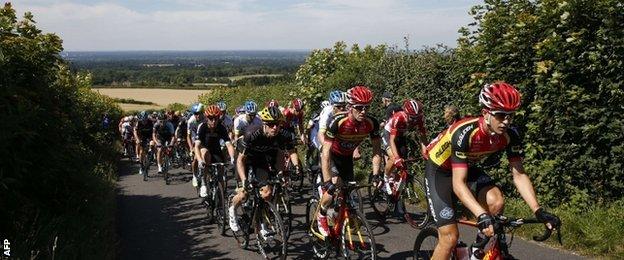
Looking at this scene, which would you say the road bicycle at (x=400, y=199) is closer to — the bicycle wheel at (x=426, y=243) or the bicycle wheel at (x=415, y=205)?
the bicycle wheel at (x=415, y=205)

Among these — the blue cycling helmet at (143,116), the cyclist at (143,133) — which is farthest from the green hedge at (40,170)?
the blue cycling helmet at (143,116)

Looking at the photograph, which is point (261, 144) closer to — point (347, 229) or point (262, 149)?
point (262, 149)

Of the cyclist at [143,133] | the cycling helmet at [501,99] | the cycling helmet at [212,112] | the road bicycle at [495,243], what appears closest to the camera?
the road bicycle at [495,243]

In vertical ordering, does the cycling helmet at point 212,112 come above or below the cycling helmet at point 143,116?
above

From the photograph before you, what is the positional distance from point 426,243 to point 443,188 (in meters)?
0.80

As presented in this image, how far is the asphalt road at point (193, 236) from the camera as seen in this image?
7.54m

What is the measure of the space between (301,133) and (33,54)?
736cm

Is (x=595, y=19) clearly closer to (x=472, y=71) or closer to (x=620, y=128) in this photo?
(x=620, y=128)

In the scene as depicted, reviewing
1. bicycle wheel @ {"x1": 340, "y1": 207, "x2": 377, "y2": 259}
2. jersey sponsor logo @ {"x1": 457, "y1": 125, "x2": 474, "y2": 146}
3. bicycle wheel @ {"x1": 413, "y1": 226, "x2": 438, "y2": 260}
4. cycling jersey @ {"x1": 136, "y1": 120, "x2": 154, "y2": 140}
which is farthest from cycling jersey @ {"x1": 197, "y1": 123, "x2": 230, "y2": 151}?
cycling jersey @ {"x1": 136, "y1": 120, "x2": 154, "y2": 140}

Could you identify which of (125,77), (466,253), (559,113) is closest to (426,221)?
(559,113)

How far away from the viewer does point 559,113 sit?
776cm

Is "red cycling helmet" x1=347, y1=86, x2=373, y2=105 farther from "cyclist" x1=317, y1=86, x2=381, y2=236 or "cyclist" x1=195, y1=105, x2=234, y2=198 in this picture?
"cyclist" x1=195, y1=105, x2=234, y2=198

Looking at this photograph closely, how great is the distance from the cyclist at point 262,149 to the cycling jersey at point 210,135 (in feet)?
7.22

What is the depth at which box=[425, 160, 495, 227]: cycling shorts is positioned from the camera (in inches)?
191
